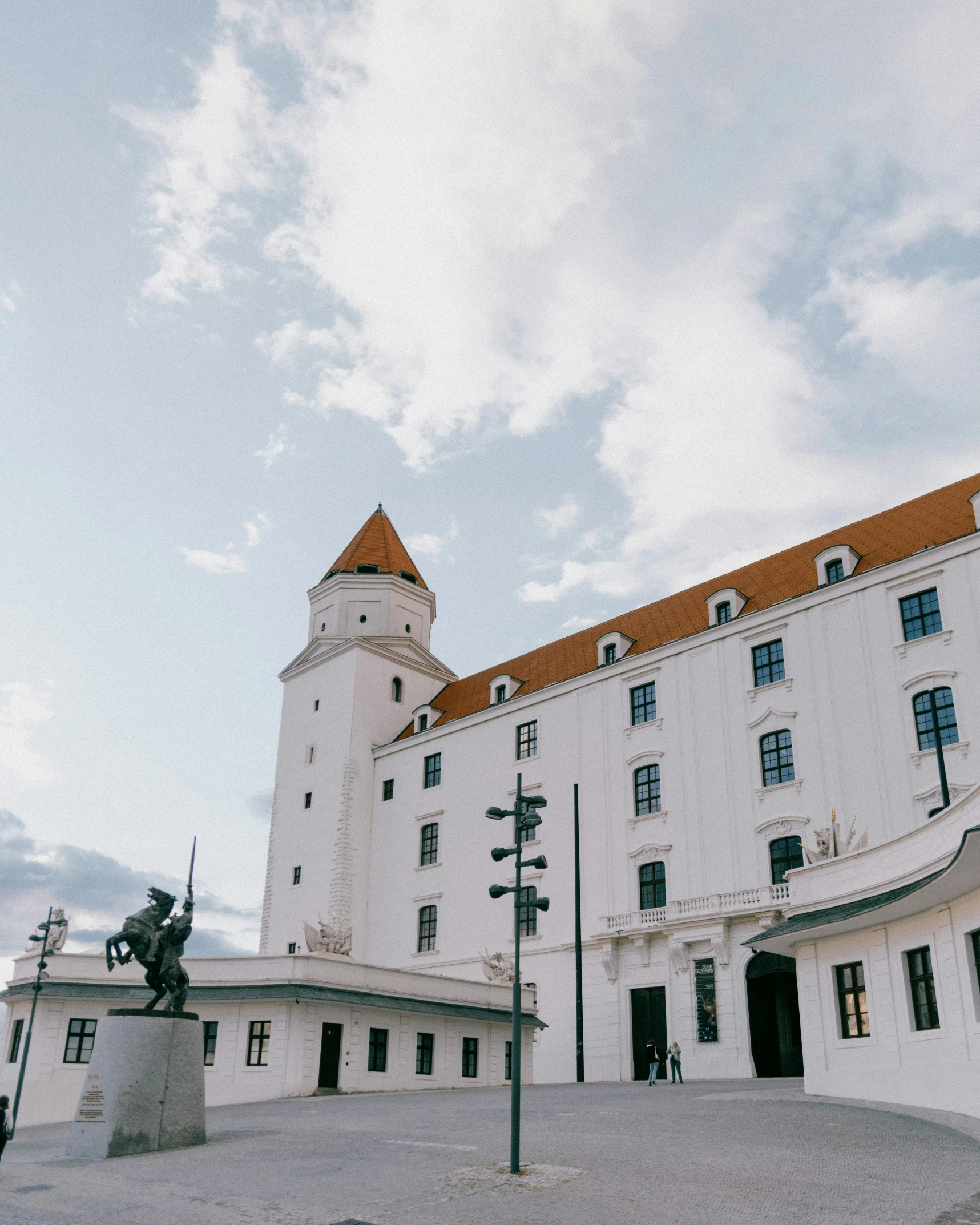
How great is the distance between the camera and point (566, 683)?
147ft

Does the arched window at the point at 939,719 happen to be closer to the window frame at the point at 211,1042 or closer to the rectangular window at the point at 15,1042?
the window frame at the point at 211,1042

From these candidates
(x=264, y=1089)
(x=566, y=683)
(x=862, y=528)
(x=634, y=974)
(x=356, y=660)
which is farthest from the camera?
(x=356, y=660)

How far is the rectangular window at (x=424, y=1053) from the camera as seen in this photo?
1278 inches

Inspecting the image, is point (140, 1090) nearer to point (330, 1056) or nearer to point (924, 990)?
point (924, 990)

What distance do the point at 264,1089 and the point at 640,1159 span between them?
1862 cm

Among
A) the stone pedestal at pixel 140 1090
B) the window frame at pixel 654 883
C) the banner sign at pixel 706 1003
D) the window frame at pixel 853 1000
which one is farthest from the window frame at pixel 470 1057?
the stone pedestal at pixel 140 1090

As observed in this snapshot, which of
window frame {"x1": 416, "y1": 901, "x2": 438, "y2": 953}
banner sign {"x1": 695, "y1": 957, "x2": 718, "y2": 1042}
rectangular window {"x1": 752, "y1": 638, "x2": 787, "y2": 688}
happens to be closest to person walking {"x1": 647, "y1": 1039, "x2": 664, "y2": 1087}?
banner sign {"x1": 695, "y1": 957, "x2": 718, "y2": 1042}

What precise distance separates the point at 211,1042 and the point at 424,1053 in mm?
6751

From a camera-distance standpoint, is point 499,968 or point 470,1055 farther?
point 499,968

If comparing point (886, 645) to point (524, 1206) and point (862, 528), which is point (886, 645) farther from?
point (524, 1206)

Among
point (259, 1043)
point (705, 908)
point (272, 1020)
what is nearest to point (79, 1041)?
point (259, 1043)

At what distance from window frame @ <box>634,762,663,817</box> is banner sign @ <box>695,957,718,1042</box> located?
6.56 metres

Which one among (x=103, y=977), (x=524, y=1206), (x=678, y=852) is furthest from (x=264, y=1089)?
(x=524, y=1206)

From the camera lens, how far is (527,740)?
46.1m
